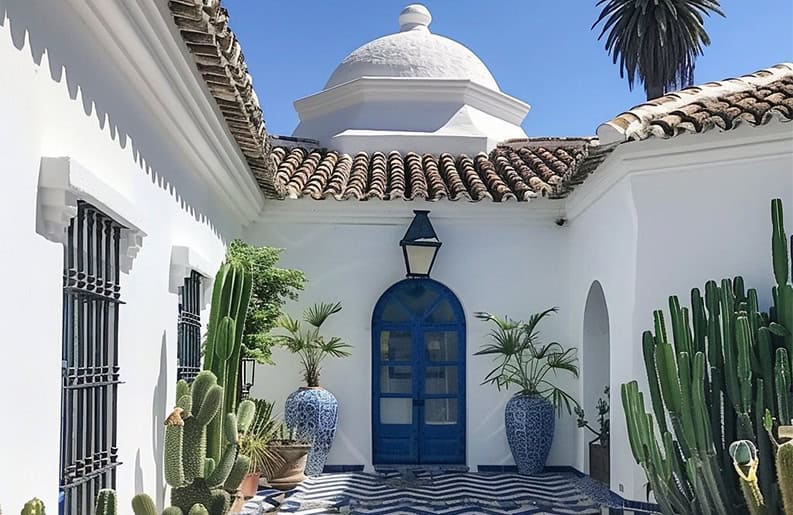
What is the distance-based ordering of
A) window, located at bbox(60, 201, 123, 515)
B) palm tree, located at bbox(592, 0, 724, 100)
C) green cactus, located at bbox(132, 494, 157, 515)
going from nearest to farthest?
window, located at bbox(60, 201, 123, 515) → green cactus, located at bbox(132, 494, 157, 515) → palm tree, located at bbox(592, 0, 724, 100)

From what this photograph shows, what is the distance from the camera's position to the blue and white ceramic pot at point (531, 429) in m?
11.1

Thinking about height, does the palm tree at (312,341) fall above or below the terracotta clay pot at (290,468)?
above

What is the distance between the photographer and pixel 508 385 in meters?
11.7

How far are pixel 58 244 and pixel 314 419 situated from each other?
23.0ft

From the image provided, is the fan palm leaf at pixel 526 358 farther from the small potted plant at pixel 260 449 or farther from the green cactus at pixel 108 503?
the green cactus at pixel 108 503

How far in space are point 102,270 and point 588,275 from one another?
22.9 feet

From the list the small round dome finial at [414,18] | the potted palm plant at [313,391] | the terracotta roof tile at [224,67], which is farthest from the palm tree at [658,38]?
the terracotta roof tile at [224,67]

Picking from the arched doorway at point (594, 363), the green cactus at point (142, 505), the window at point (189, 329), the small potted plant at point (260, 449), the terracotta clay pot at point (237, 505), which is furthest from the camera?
the arched doorway at point (594, 363)

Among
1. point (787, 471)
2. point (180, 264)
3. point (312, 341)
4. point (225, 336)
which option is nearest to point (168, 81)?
point (180, 264)

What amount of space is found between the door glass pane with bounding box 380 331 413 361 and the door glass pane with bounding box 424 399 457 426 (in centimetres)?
71

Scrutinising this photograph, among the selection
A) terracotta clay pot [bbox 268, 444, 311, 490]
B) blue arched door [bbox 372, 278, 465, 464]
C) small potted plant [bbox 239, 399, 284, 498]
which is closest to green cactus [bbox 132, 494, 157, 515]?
small potted plant [bbox 239, 399, 284, 498]

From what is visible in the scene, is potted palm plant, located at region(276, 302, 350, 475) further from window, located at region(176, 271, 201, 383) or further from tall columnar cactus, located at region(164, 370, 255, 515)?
tall columnar cactus, located at region(164, 370, 255, 515)

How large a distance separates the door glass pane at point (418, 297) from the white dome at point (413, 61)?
4.71m

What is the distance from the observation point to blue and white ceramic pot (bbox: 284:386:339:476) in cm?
1094
